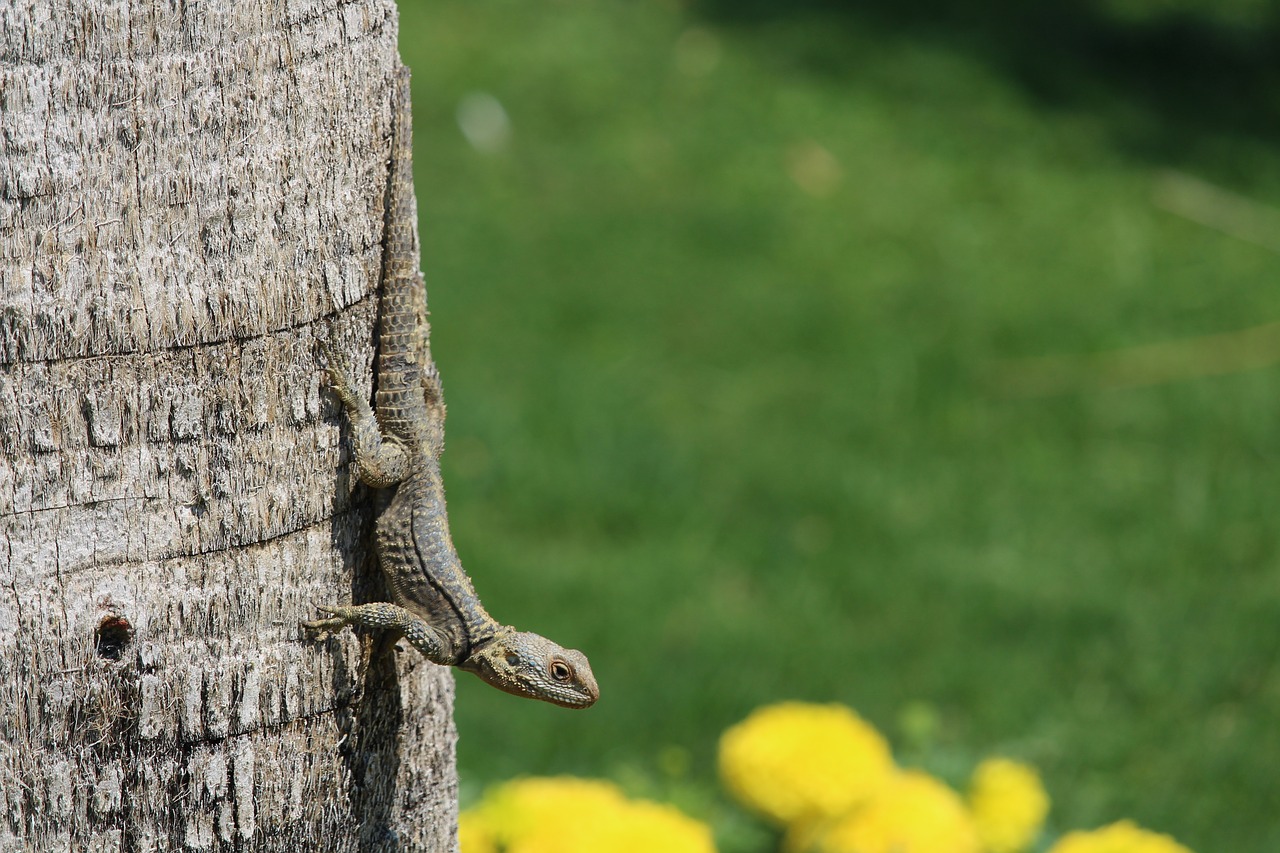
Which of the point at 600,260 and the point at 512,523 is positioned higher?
the point at 600,260

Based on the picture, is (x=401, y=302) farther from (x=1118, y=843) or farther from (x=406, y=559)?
(x=1118, y=843)

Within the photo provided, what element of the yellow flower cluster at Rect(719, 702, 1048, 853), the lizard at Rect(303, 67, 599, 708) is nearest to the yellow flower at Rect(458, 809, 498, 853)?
the yellow flower cluster at Rect(719, 702, 1048, 853)

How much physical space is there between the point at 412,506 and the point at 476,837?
117cm

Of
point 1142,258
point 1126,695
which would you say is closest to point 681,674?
point 1126,695

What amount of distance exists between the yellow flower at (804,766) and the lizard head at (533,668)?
1.06m

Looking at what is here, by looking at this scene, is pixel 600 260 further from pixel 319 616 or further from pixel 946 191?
pixel 319 616

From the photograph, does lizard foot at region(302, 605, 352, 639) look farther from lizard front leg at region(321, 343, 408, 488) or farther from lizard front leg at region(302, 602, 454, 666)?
lizard front leg at region(321, 343, 408, 488)

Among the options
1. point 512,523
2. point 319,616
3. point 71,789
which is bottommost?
point 71,789

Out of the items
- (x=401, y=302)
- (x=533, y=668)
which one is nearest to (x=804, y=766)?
(x=533, y=668)

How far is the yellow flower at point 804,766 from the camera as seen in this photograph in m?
3.21

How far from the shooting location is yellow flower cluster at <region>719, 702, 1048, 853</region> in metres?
3.15

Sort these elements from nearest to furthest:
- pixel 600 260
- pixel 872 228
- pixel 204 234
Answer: pixel 204 234 < pixel 600 260 < pixel 872 228

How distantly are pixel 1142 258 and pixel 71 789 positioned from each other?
6.92 m

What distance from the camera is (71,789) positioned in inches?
75.9
